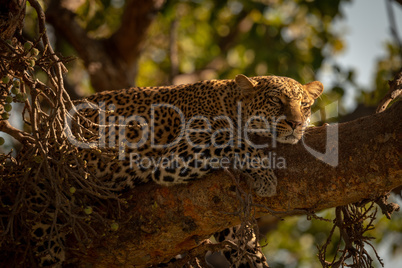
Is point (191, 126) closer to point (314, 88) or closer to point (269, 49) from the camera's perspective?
point (314, 88)

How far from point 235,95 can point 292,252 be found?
867cm

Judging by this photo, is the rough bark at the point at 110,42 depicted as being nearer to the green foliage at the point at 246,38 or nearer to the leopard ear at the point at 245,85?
the green foliage at the point at 246,38

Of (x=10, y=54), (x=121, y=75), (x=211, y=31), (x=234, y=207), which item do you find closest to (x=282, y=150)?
(x=234, y=207)

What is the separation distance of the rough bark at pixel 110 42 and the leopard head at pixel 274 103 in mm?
5353

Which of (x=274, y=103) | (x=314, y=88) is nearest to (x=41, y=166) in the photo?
(x=274, y=103)

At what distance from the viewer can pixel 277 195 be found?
554cm

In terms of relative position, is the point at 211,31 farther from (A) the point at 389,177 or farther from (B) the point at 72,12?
(A) the point at 389,177

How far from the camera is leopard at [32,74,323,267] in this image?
6109 mm

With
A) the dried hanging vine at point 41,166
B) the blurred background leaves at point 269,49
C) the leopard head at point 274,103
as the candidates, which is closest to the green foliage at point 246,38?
the blurred background leaves at point 269,49

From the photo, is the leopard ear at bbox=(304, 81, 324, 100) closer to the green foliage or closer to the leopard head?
the leopard head

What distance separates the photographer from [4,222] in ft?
19.8

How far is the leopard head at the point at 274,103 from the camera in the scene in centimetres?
684

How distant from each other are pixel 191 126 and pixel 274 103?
115 cm

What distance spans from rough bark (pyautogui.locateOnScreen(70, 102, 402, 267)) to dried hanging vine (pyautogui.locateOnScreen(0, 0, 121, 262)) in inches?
13.8
